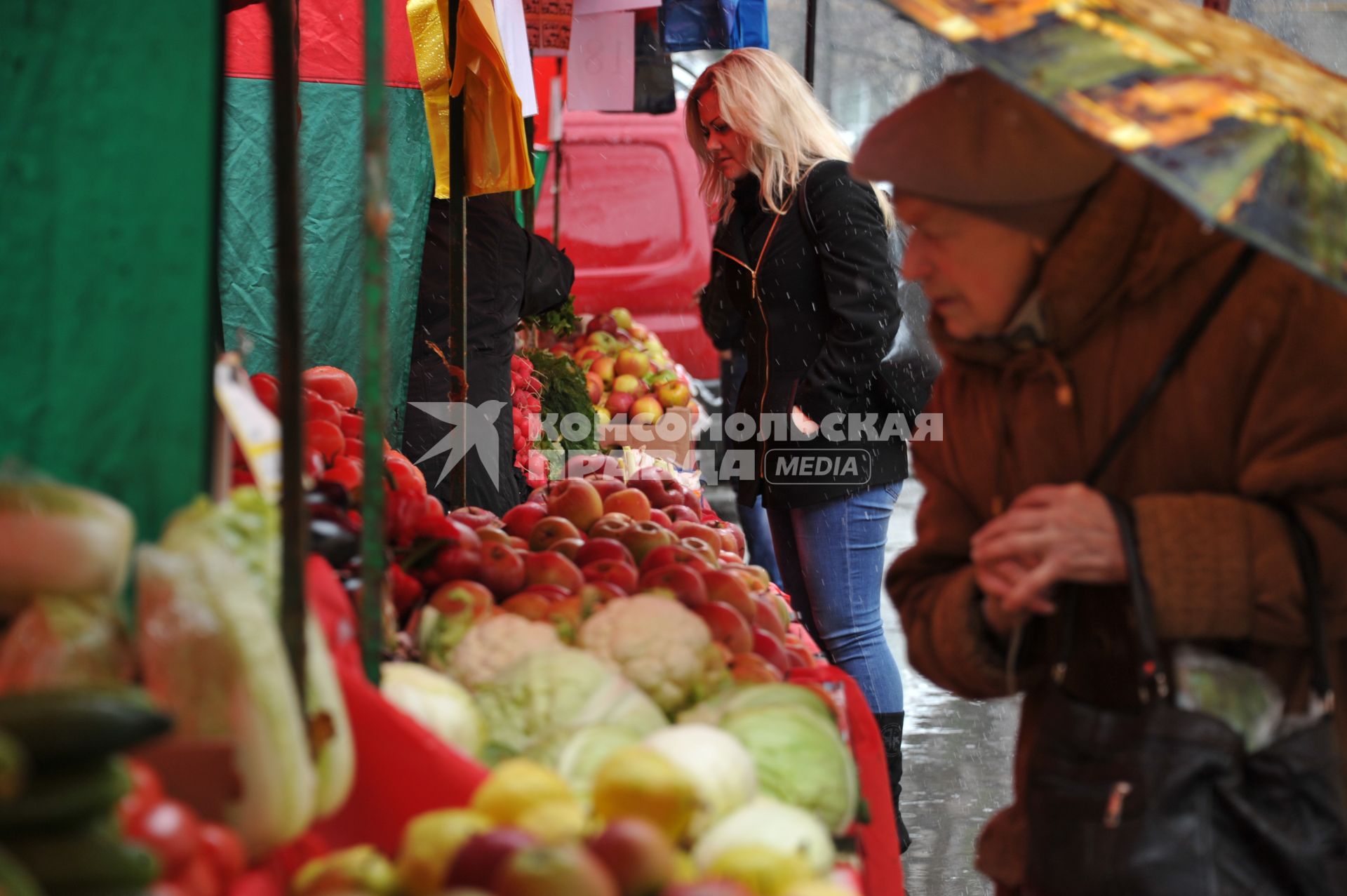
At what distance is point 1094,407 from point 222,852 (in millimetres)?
1206

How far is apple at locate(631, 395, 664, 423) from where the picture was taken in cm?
627

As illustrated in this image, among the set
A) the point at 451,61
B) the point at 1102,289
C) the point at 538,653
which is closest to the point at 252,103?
the point at 451,61

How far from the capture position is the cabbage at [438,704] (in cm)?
163

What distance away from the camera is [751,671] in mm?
2043

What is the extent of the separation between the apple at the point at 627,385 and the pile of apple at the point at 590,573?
3.44 m

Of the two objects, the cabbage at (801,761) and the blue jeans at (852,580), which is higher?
the cabbage at (801,761)

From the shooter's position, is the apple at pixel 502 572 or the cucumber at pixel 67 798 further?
the apple at pixel 502 572

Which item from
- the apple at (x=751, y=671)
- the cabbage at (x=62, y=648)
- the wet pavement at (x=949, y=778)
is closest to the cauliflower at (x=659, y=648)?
the apple at (x=751, y=671)

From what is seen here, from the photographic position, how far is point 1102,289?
1.70 meters

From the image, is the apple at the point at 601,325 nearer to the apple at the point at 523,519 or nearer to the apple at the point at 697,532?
the apple at the point at 697,532

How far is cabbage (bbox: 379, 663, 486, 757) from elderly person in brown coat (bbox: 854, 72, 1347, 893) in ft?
2.23

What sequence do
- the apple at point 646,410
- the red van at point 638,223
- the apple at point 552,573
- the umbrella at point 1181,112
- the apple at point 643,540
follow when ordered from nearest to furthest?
the umbrella at point 1181,112 < the apple at point 552,573 < the apple at point 643,540 < the apple at point 646,410 < the red van at point 638,223

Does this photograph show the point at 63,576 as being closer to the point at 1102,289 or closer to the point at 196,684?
the point at 196,684

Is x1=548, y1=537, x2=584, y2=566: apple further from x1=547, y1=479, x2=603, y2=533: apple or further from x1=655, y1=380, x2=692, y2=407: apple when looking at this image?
x1=655, y1=380, x2=692, y2=407: apple
